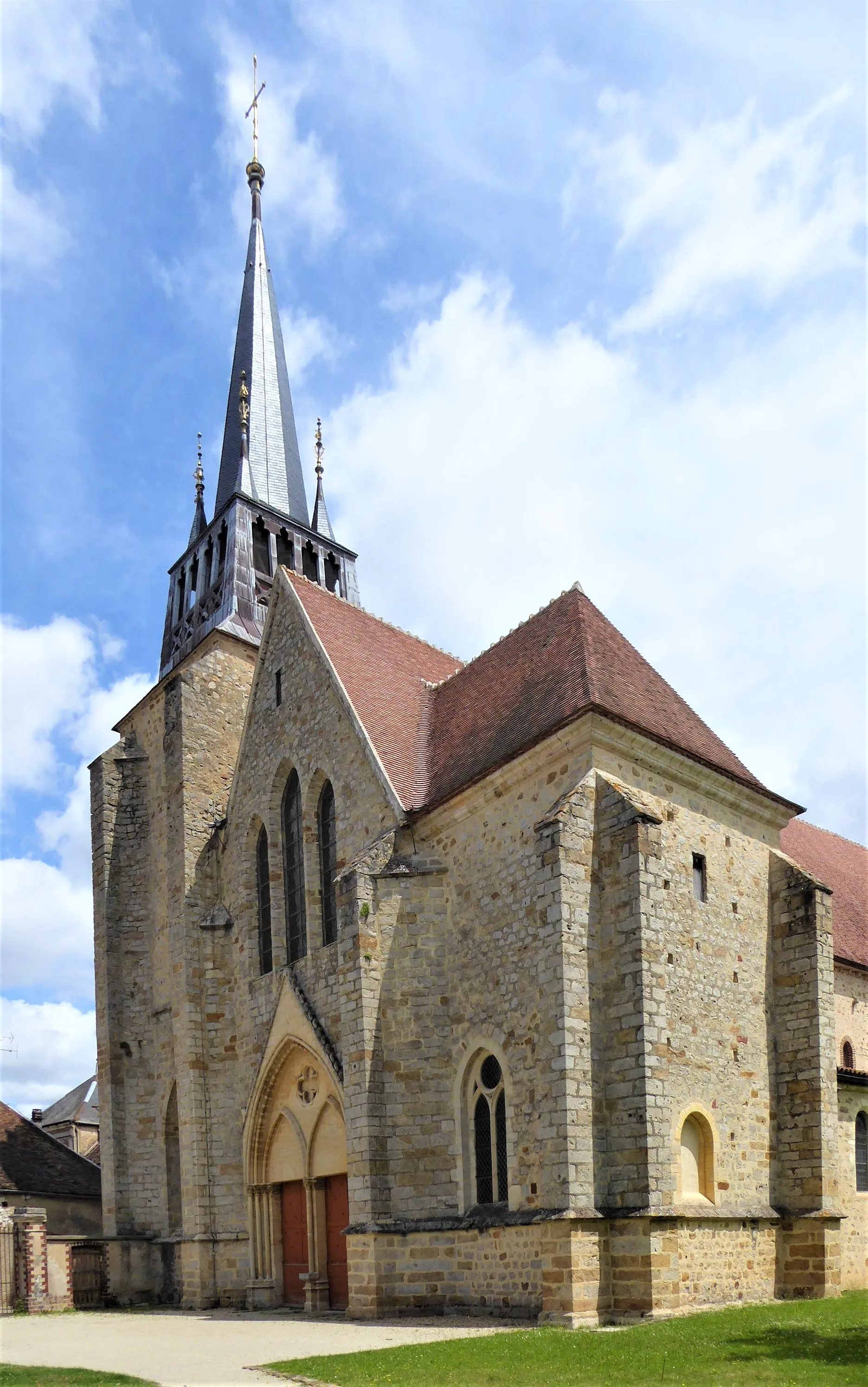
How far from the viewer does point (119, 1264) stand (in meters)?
22.0

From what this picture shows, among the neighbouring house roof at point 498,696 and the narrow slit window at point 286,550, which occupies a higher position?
the narrow slit window at point 286,550

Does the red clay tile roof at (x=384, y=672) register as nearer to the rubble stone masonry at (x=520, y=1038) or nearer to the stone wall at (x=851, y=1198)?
the rubble stone masonry at (x=520, y=1038)

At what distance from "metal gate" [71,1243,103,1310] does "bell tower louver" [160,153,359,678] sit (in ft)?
43.1

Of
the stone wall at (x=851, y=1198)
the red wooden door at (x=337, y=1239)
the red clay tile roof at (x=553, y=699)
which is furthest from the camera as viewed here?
the red wooden door at (x=337, y=1239)

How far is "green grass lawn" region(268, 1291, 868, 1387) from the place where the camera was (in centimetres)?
934

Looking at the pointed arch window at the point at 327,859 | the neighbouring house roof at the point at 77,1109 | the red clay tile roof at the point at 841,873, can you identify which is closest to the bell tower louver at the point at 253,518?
the pointed arch window at the point at 327,859

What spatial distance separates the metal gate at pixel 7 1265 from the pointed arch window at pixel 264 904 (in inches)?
245

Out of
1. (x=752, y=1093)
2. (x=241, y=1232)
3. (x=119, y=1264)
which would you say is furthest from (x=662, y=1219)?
(x=119, y=1264)

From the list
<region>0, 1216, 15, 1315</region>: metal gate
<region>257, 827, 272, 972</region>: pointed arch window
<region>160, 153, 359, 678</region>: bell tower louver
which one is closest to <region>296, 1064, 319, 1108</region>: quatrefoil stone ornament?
<region>257, 827, 272, 972</region>: pointed arch window

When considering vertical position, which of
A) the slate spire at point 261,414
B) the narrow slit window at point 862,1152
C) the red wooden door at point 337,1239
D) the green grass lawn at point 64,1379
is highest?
the slate spire at point 261,414

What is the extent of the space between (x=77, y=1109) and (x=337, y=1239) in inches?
1373

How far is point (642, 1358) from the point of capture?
33.9 ft

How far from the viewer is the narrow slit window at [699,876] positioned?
1614cm

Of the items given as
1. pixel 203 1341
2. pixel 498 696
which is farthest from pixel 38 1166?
pixel 498 696
